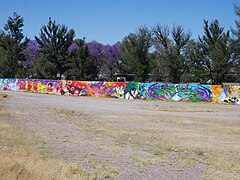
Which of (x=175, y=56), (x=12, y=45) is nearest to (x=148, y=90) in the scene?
(x=175, y=56)

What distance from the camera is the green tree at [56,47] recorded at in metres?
62.6

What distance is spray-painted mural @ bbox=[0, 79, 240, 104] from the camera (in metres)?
34.5

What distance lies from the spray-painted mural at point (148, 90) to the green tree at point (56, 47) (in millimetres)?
13001

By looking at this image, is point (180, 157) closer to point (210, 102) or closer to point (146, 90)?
point (210, 102)

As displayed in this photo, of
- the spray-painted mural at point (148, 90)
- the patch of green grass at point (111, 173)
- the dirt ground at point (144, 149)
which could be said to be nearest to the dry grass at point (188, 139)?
the dirt ground at point (144, 149)

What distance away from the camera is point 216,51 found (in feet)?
172

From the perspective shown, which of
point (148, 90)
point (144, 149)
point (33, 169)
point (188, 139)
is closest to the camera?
point (33, 169)

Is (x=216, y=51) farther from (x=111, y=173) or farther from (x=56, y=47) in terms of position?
(x=111, y=173)

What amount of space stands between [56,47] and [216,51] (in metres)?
27.7

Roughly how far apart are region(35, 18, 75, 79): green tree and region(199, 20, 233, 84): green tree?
23567 mm

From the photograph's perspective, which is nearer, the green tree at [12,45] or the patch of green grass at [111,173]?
the patch of green grass at [111,173]

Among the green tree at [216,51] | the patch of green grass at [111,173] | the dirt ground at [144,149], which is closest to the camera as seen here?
the patch of green grass at [111,173]

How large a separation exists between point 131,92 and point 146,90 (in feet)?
6.29

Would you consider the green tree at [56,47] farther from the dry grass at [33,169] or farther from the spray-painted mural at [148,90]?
the dry grass at [33,169]
